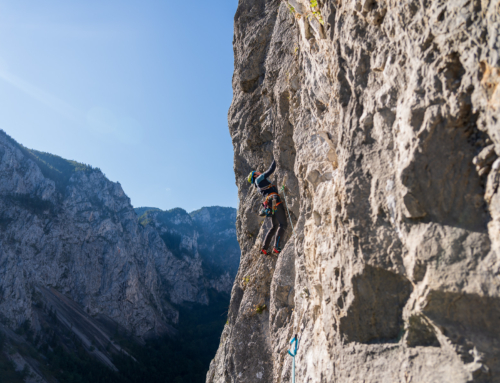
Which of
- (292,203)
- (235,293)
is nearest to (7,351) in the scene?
(235,293)

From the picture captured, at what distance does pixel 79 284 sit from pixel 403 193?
50.4m

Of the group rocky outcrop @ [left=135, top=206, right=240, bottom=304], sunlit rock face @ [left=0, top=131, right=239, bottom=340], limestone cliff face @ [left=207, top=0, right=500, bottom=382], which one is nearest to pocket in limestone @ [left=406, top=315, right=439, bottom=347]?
limestone cliff face @ [left=207, top=0, right=500, bottom=382]

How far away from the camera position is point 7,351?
29500 millimetres

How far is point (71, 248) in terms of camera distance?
151 ft

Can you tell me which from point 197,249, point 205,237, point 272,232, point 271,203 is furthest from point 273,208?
point 205,237

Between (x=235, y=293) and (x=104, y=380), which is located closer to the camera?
(x=235, y=293)

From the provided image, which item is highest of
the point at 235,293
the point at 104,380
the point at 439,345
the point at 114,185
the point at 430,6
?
the point at 114,185

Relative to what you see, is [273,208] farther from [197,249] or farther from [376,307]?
[197,249]

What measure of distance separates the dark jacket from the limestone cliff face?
2397 millimetres

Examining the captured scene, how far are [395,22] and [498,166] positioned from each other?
169 centimetres

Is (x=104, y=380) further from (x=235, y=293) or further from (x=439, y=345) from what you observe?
(x=439, y=345)

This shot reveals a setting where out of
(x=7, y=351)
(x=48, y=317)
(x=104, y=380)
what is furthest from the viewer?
(x=48, y=317)

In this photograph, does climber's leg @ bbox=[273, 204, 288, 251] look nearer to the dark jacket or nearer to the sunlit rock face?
the dark jacket

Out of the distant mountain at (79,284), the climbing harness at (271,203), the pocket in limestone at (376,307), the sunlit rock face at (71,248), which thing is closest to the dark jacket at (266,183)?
the climbing harness at (271,203)
